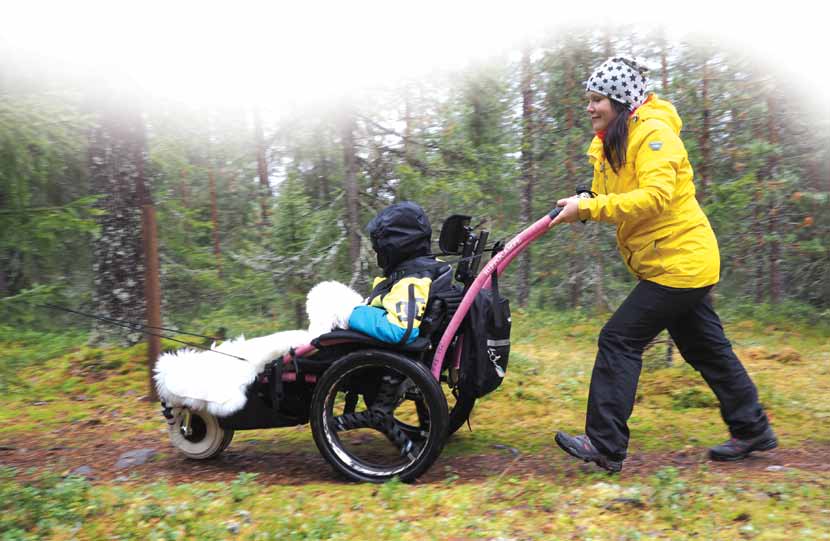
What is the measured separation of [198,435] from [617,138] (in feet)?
10.9

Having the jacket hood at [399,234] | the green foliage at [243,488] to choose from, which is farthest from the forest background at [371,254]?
the jacket hood at [399,234]

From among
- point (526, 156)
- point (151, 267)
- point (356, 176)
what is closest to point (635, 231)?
point (151, 267)

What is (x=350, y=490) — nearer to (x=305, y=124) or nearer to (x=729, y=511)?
(x=729, y=511)

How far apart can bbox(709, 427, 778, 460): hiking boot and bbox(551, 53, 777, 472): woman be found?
760mm

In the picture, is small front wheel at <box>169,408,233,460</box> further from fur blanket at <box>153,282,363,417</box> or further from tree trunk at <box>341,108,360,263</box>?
tree trunk at <box>341,108,360,263</box>

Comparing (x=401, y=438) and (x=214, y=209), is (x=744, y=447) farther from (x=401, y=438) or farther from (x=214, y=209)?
(x=214, y=209)

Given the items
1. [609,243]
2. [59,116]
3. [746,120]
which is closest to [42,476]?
[59,116]

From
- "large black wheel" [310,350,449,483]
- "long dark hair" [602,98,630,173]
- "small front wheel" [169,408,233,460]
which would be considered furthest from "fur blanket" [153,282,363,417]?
"long dark hair" [602,98,630,173]

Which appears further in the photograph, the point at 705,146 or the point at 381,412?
the point at 705,146

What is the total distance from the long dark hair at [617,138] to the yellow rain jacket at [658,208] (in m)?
0.03

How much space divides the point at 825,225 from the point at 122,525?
31.0 ft

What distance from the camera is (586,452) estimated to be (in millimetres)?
3805

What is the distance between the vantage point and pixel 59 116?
4.43 meters

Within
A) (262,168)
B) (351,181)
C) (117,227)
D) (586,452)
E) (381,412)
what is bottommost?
(586,452)
